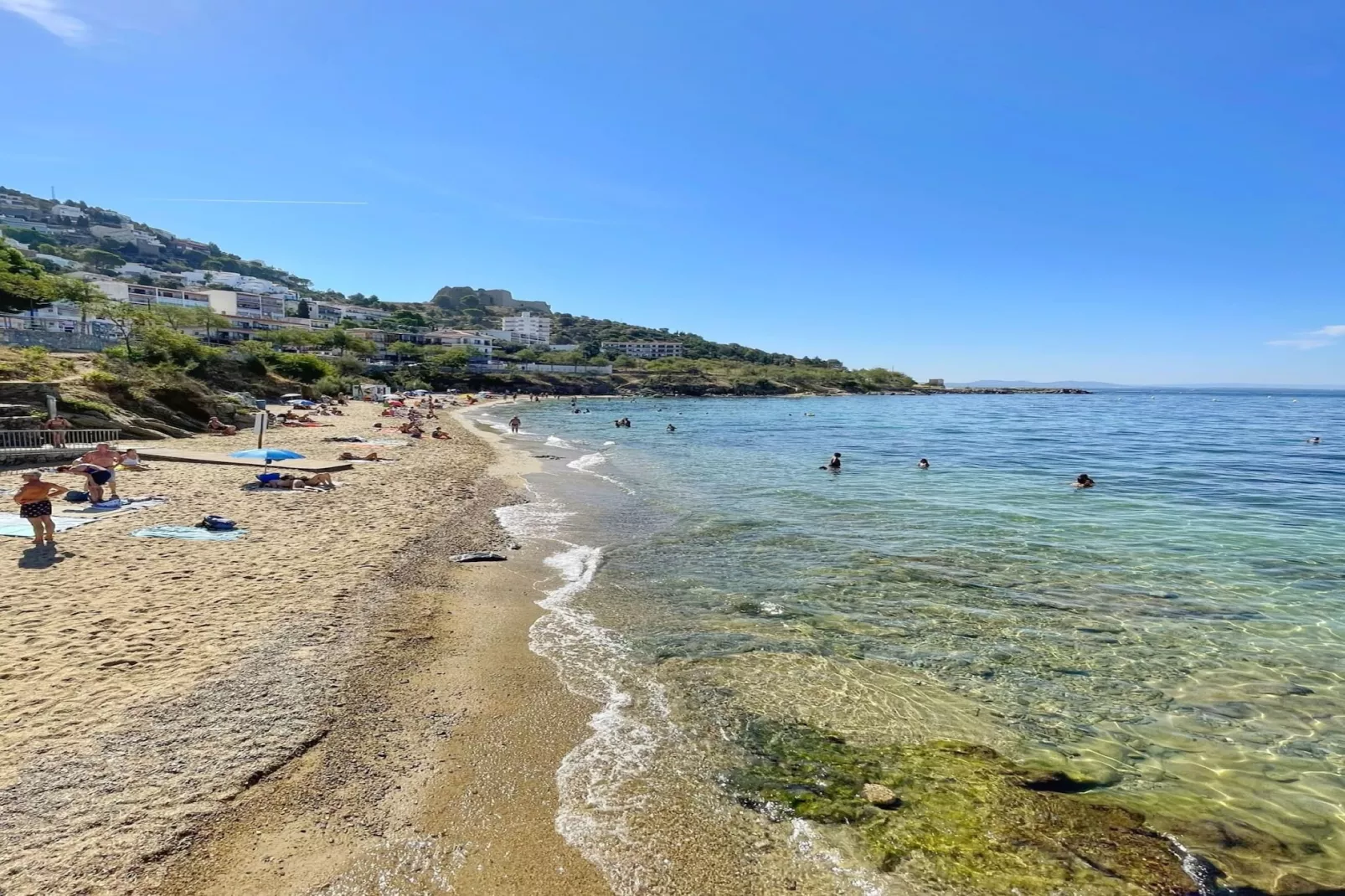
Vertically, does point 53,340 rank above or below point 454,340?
below

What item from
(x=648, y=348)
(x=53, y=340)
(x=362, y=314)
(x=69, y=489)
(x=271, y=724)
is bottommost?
(x=271, y=724)

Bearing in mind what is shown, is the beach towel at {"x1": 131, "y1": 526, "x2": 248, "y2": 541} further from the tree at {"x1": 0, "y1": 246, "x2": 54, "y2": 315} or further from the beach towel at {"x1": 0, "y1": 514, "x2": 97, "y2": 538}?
the tree at {"x1": 0, "y1": 246, "x2": 54, "y2": 315}

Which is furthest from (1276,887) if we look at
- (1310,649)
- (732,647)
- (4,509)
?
(4,509)

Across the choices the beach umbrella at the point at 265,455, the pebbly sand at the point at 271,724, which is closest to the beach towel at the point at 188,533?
the pebbly sand at the point at 271,724

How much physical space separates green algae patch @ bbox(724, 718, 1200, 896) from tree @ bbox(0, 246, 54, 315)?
186ft

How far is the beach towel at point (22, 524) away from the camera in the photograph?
10.5 meters

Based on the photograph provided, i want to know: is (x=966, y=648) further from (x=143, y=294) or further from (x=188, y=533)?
(x=143, y=294)

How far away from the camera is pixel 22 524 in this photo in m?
11.0

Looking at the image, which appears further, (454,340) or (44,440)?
(454,340)

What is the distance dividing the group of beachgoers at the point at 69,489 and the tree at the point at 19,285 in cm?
3566

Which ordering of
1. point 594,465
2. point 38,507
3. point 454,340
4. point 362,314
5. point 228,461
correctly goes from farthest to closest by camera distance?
point 362,314 < point 454,340 < point 594,465 < point 228,461 < point 38,507

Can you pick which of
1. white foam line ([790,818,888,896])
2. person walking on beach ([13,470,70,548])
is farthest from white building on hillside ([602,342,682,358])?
white foam line ([790,818,888,896])

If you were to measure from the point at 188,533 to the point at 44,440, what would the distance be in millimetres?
12553

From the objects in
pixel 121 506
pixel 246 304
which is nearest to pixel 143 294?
pixel 246 304
